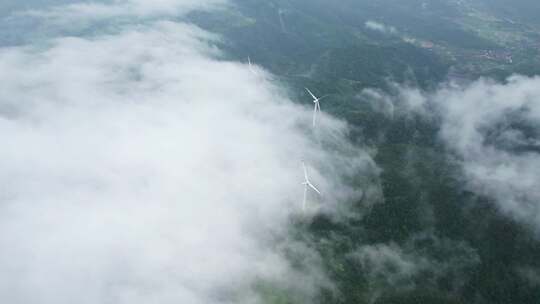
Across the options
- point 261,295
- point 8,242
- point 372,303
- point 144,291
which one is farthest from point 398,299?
point 8,242

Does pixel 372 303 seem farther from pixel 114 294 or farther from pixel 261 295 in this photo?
pixel 114 294

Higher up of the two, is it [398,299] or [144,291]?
[398,299]

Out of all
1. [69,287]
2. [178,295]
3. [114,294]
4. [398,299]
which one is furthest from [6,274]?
[398,299]

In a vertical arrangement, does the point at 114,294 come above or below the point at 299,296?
below

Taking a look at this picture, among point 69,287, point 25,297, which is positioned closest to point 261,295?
point 69,287

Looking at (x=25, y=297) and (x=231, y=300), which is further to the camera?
(x=231, y=300)

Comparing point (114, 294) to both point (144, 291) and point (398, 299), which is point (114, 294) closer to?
point (144, 291)

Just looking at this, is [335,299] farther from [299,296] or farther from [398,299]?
[398,299]
